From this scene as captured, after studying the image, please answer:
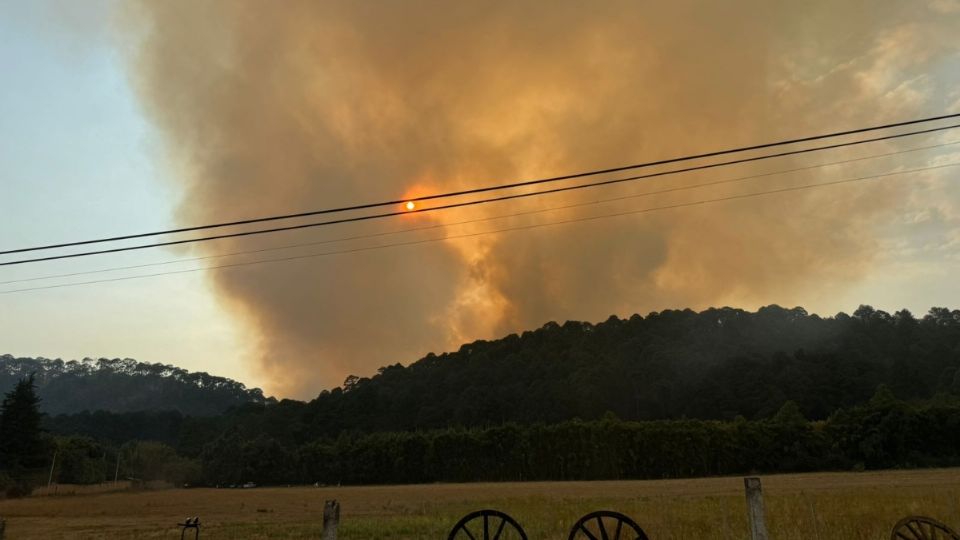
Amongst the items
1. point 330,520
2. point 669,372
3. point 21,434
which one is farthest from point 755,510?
point 669,372

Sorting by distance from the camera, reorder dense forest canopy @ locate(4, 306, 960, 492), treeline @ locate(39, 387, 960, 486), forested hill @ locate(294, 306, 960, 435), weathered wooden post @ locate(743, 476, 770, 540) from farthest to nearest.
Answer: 1. forested hill @ locate(294, 306, 960, 435)
2. dense forest canopy @ locate(4, 306, 960, 492)
3. treeline @ locate(39, 387, 960, 486)
4. weathered wooden post @ locate(743, 476, 770, 540)

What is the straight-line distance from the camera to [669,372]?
139 meters

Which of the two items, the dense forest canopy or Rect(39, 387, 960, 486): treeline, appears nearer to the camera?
Rect(39, 387, 960, 486): treeline

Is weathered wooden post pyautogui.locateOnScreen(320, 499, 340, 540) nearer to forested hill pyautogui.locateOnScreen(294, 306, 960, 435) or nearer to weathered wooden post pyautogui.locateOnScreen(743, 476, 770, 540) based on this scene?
weathered wooden post pyautogui.locateOnScreen(743, 476, 770, 540)

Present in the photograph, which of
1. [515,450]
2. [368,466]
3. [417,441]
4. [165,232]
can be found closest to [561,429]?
[515,450]

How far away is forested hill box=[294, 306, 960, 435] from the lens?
119562 millimetres

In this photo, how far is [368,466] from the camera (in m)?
123

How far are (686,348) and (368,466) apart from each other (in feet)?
253

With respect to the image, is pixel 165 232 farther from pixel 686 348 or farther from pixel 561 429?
pixel 686 348

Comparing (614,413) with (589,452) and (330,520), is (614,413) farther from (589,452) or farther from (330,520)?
(330,520)

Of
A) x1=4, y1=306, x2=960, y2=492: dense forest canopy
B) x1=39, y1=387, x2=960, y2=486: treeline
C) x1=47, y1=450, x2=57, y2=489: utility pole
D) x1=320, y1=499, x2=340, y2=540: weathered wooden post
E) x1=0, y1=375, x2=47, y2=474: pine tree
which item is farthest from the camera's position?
x1=4, y1=306, x2=960, y2=492: dense forest canopy

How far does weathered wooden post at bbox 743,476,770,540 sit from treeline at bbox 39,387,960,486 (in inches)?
3667

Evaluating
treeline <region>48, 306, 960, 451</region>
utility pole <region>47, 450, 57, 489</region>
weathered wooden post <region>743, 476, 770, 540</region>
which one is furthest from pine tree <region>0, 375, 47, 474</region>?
weathered wooden post <region>743, 476, 770, 540</region>

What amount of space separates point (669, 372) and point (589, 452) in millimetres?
43850
